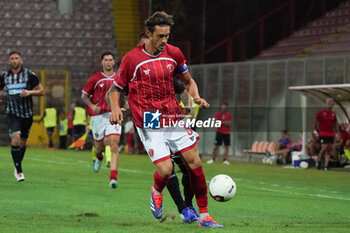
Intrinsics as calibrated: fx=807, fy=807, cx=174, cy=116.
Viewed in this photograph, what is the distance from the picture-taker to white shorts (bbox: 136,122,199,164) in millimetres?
8102

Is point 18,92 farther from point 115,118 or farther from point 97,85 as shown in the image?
point 115,118

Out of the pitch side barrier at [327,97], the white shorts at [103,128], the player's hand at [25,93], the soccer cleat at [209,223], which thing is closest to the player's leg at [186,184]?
the soccer cleat at [209,223]

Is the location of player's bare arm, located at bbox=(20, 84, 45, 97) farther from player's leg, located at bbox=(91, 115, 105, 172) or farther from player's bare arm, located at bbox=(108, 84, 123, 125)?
player's bare arm, located at bbox=(108, 84, 123, 125)

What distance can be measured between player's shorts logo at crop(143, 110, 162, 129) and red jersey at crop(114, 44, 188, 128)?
0.03 m

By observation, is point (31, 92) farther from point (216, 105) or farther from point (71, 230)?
point (216, 105)

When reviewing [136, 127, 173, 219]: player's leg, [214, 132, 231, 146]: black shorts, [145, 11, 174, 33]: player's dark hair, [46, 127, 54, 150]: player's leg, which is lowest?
[46, 127, 54, 150]: player's leg

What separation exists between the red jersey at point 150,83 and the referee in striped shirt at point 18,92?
6043mm

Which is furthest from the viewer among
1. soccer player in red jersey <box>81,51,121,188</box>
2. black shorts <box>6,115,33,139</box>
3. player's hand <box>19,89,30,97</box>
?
soccer player in red jersey <box>81,51,121,188</box>

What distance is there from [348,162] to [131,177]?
8480mm

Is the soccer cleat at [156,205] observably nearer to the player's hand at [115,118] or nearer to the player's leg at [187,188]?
the player's leg at [187,188]

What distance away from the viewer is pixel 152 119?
813 centimetres

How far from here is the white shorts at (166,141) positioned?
810 centimetres

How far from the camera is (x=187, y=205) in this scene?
28.7 ft

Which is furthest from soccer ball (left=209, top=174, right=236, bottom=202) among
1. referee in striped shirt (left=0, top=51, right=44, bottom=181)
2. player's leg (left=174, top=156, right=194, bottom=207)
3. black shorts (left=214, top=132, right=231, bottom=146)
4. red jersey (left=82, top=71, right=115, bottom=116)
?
black shorts (left=214, top=132, right=231, bottom=146)
